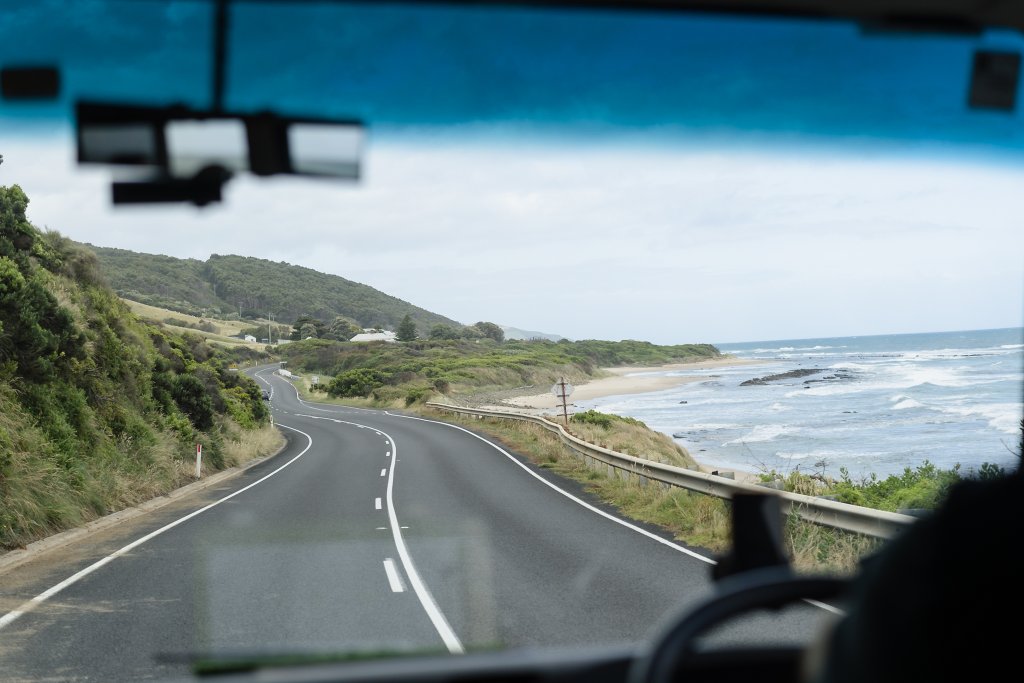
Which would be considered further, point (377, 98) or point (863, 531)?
point (863, 531)

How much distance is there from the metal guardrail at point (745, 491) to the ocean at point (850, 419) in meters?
1.59

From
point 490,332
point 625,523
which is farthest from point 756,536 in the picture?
point 490,332

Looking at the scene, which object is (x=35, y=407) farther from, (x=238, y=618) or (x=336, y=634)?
(x=336, y=634)

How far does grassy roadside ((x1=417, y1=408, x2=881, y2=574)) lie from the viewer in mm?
8719

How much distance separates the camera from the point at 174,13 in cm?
261

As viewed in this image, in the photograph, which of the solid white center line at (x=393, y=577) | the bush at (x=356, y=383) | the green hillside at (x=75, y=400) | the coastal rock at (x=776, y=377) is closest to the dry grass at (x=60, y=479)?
the green hillside at (x=75, y=400)

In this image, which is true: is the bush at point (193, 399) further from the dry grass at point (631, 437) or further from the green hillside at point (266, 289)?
the green hillside at point (266, 289)

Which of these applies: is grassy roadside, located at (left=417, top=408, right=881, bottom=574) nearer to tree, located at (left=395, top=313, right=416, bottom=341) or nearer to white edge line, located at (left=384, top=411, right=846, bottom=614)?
white edge line, located at (left=384, top=411, right=846, bottom=614)

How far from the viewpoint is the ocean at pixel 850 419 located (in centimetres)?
2275

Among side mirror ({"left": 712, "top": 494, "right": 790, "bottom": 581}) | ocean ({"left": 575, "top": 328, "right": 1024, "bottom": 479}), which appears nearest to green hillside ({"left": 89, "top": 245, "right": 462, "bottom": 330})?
side mirror ({"left": 712, "top": 494, "right": 790, "bottom": 581})

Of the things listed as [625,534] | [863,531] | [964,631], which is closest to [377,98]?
[964,631]

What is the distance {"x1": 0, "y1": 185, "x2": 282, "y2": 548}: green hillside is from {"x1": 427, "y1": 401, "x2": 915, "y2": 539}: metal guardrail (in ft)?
31.2

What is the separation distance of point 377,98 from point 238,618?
20.6 feet

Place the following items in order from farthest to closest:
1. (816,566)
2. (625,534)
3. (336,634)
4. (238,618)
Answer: (625,534)
(816,566)
(238,618)
(336,634)
